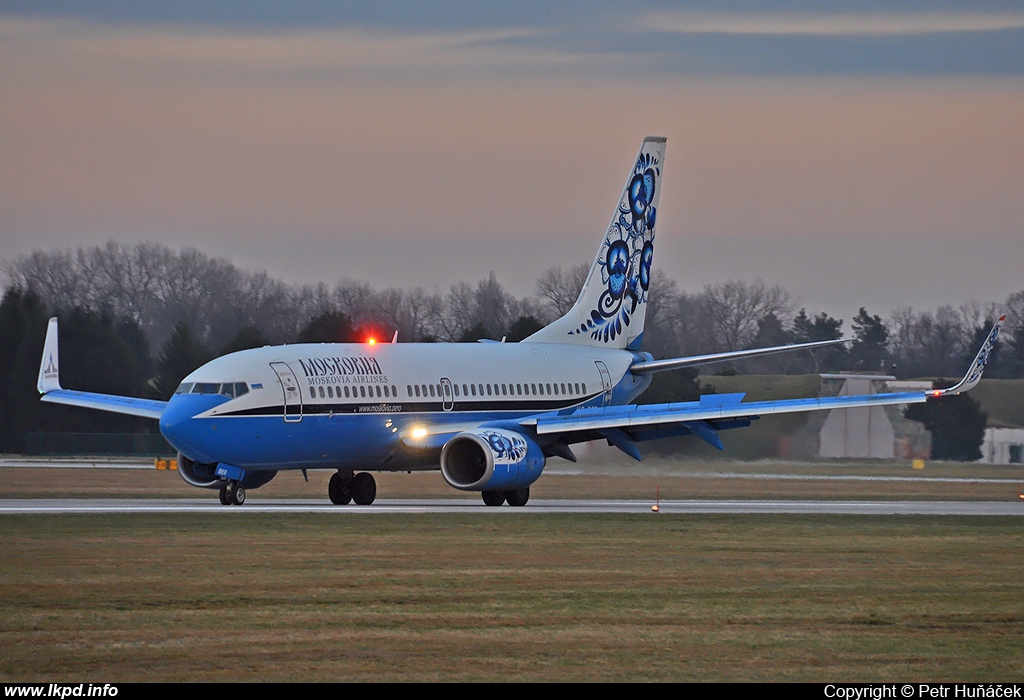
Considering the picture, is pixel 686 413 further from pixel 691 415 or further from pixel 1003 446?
pixel 1003 446

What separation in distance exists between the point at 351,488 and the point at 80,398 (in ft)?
26.5

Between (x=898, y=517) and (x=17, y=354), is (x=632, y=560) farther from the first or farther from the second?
(x=17, y=354)

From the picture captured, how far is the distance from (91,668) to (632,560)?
12.1 metres

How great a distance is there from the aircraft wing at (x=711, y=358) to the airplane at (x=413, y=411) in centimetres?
11

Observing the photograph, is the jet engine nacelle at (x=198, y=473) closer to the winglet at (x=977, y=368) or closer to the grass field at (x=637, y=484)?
the grass field at (x=637, y=484)

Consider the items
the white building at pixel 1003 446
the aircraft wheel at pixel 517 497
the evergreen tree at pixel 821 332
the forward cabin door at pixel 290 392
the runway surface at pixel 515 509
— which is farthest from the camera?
the evergreen tree at pixel 821 332

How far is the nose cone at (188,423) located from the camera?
36.4 metres

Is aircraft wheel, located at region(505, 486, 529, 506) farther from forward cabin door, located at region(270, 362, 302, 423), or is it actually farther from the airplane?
forward cabin door, located at region(270, 362, 302, 423)

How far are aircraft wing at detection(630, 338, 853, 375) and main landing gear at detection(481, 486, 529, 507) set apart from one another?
22.9 ft

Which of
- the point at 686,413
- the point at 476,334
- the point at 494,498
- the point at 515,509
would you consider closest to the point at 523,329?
the point at 476,334

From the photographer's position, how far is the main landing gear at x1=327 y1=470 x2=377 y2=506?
41.3 metres

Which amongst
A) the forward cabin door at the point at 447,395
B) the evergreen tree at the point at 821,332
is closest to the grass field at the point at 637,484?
the forward cabin door at the point at 447,395

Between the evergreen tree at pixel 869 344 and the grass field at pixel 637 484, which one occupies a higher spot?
the evergreen tree at pixel 869 344

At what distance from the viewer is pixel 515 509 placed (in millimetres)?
38344
